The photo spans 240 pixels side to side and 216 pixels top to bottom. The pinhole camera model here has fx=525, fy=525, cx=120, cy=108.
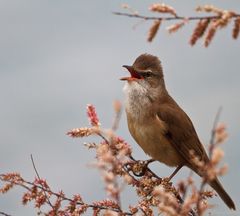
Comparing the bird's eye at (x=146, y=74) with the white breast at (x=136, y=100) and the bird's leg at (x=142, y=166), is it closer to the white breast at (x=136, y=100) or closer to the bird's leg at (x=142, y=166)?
the white breast at (x=136, y=100)

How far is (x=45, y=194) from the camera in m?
4.01

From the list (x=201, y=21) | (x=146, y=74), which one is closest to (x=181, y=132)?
(x=146, y=74)

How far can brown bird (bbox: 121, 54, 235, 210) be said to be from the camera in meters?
5.72

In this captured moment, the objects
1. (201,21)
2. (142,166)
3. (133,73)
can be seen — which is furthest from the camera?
(133,73)

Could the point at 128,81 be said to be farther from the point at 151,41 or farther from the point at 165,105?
the point at 151,41

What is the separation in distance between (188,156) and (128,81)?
3.52ft

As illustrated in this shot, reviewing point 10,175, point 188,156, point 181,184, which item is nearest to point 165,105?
point 188,156

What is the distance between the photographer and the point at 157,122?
19.2 ft

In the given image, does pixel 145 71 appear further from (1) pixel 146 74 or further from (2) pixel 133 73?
(2) pixel 133 73

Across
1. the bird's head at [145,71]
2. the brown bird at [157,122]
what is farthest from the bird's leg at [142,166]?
the bird's head at [145,71]

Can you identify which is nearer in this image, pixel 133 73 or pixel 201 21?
pixel 201 21

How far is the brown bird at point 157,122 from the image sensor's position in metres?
5.72

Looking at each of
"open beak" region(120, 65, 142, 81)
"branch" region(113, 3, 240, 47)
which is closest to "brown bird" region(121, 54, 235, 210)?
"open beak" region(120, 65, 142, 81)

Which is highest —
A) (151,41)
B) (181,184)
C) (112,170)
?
(151,41)
